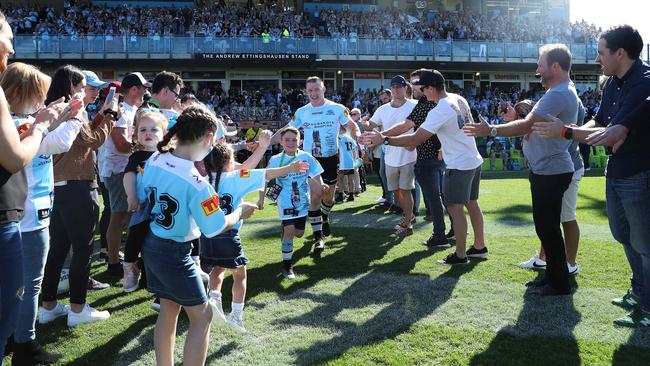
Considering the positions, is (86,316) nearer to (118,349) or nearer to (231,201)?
(118,349)

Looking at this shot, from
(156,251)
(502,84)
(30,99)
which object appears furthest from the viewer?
(502,84)

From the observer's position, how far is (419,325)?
4363 millimetres

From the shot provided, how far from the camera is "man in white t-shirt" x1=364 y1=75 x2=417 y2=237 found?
316 inches

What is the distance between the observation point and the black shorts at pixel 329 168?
7754 mm

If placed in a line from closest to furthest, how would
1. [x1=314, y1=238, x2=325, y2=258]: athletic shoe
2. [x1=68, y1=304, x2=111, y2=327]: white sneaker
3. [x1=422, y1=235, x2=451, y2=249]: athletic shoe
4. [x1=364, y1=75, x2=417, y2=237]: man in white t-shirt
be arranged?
[x1=68, y1=304, x2=111, y2=327]: white sneaker → [x1=314, y1=238, x2=325, y2=258]: athletic shoe → [x1=422, y1=235, x2=451, y2=249]: athletic shoe → [x1=364, y1=75, x2=417, y2=237]: man in white t-shirt

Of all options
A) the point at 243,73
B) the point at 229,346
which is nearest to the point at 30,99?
the point at 229,346

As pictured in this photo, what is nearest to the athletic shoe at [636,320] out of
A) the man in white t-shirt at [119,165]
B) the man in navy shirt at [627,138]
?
the man in navy shirt at [627,138]

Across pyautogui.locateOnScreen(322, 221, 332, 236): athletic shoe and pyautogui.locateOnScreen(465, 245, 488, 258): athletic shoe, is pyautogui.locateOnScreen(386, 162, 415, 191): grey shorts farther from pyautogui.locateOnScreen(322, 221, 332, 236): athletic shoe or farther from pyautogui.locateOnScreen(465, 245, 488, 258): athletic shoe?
pyautogui.locateOnScreen(465, 245, 488, 258): athletic shoe

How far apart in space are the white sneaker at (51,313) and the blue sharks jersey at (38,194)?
1.46 m

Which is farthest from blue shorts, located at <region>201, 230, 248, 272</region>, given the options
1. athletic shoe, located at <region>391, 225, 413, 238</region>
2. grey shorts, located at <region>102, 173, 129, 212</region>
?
athletic shoe, located at <region>391, 225, 413, 238</region>

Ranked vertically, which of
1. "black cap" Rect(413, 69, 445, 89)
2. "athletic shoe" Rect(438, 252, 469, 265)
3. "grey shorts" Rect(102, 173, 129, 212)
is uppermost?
"black cap" Rect(413, 69, 445, 89)

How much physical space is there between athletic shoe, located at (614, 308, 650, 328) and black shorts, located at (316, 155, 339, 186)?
4.36 metres

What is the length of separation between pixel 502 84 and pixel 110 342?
3870cm

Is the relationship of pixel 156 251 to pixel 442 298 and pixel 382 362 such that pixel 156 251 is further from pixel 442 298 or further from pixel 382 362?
pixel 442 298
